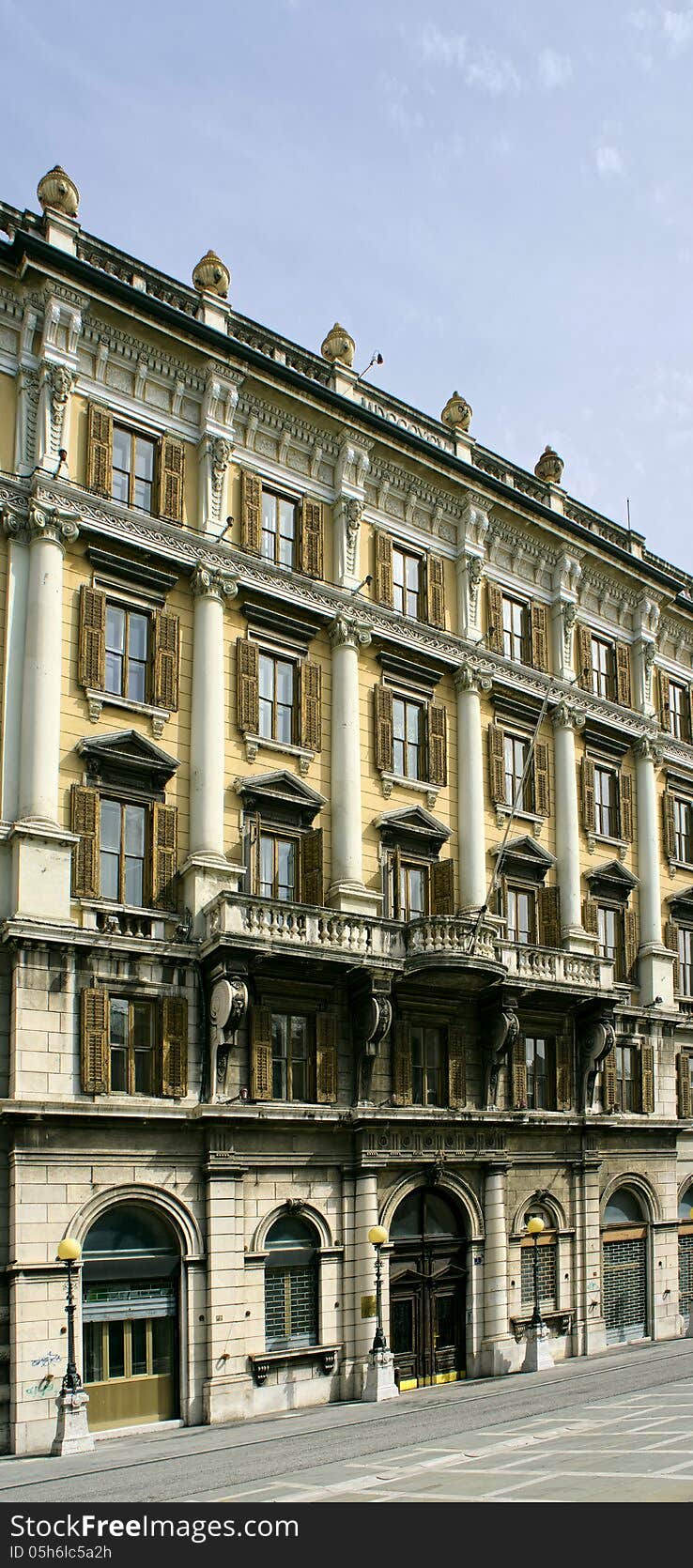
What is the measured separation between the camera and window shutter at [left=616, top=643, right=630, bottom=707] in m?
47.9

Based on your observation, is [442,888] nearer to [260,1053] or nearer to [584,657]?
[260,1053]

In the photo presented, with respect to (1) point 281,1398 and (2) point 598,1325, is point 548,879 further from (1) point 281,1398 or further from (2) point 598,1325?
(1) point 281,1398

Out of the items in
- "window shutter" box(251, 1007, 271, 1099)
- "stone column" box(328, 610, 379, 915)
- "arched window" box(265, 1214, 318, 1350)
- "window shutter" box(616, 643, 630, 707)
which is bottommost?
"arched window" box(265, 1214, 318, 1350)

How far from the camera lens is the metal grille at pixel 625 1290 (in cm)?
4241

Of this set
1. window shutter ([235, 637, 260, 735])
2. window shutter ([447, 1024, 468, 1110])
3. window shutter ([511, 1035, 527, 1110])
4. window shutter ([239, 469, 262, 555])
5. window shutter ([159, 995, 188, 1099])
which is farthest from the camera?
window shutter ([511, 1035, 527, 1110])

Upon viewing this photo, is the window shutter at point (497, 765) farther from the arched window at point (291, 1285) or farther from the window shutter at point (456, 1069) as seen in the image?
the arched window at point (291, 1285)

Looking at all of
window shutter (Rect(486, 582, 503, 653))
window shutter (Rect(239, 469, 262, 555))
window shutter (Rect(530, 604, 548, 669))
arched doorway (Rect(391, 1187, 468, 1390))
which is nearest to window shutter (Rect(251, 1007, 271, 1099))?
arched doorway (Rect(391, 1187, 468, 1390))

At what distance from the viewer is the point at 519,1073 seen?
130ft

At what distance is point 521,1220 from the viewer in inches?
1537

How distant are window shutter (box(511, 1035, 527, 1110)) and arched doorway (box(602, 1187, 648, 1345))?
241 inches

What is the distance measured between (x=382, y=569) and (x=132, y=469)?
26.4 ft

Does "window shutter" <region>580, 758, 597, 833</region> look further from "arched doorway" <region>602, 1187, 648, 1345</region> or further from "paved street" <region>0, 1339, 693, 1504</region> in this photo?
"paved street" <region>0, 1339, 693, 1504</region>

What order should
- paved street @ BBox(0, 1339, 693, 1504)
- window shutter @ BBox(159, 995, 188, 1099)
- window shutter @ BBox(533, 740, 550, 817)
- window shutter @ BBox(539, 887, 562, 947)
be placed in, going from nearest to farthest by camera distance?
1. paved street @ BBox(0, 1339, 693, 1504)
2. window shutter @ BBox(159, 995, 188, 1099)
3. window shutter @ BBox(539, 887, 562, 947)
4. window shutter @ BBox(533, 740, 550, 817)

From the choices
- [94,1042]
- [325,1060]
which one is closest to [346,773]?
[325,1060]
